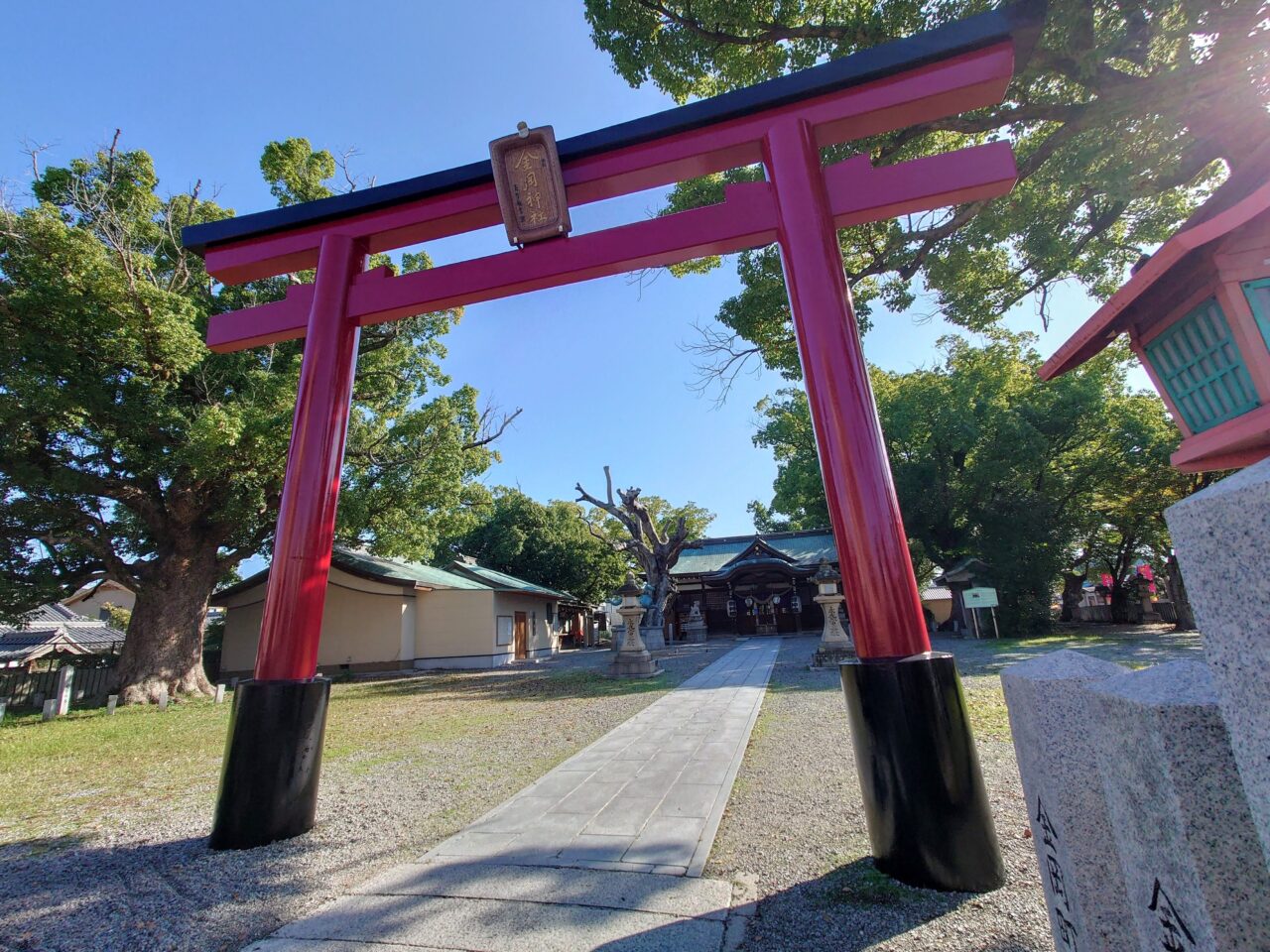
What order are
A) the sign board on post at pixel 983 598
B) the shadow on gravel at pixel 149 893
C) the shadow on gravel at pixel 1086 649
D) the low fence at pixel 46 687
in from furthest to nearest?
the sign board on post at pixel 983 598
the low fence at pixel 46 687
the shadow on gravel at pixel 1086 649
the shadow on gravel at pixel 149 893

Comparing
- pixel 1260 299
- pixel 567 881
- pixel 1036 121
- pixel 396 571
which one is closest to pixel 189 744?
pixel 567 881

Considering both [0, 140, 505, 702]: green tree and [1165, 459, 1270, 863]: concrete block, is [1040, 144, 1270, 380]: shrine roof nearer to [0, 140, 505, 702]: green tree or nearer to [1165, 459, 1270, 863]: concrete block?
[1165, 459, 1270, 863]: concrete block

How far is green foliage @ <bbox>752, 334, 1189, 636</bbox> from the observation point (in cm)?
1620

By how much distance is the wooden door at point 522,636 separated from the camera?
831 inches

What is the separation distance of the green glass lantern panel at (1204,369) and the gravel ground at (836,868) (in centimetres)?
198

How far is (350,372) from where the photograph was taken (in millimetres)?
4203

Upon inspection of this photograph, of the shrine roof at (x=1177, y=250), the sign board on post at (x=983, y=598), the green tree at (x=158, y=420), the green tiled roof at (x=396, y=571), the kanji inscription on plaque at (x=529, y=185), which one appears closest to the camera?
the shrine roof at (x=1177, y=250)

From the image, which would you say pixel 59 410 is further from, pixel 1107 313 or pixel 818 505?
pixel 818 505

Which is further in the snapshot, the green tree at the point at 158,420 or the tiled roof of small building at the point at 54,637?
the tiled roof of small building at the point at 54,637

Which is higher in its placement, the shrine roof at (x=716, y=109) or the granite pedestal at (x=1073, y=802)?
the shrine roof at (x=716, y=109)

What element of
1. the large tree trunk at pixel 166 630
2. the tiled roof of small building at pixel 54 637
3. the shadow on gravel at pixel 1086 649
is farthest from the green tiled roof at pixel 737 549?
the tiled roof of small building at pixel 54 637

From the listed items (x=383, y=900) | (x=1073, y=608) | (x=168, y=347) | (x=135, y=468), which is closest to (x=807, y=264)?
(x=383, y=900)

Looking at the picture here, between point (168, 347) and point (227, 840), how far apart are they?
29.6 ft

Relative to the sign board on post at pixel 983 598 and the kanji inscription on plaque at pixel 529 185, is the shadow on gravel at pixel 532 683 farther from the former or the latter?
the kanji inscription on plaque at pixel 529 185
